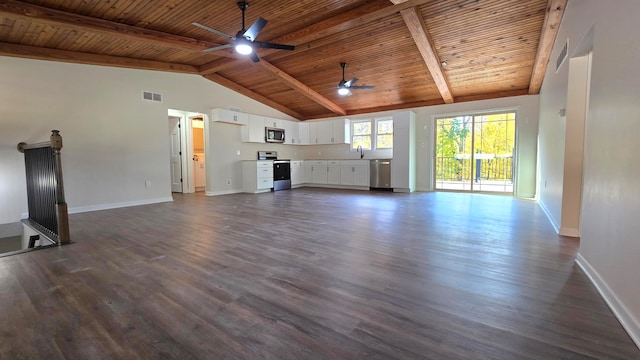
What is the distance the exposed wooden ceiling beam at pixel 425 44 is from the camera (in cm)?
424

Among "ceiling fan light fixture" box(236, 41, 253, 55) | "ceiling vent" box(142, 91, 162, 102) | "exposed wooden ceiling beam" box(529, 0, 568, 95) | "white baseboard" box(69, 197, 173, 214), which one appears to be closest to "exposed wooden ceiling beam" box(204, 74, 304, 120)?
"ceiling vent" box(142, 91, 162, 102)

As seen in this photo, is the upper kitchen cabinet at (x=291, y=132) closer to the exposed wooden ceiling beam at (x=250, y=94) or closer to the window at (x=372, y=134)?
the exposed wooden ceiling beam at (x=250, y=94)

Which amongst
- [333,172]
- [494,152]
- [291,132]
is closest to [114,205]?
[291,132]

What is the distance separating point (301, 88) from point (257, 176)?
8.27ft

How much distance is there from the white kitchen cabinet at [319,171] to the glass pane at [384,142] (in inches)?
66.3

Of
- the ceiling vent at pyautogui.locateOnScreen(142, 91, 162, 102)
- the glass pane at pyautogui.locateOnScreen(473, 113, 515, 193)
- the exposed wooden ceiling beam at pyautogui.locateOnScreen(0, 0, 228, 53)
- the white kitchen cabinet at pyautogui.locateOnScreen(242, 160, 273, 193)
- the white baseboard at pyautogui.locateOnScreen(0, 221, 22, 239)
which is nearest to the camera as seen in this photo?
the exposed wooden ceiling beam at pyautogui.locateOnScreen(0, 0, 228, 53)

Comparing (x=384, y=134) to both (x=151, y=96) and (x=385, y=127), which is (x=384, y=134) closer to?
(x=385, y=127)

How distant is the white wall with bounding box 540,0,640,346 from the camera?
153 cm

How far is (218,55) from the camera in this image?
581 centimetres

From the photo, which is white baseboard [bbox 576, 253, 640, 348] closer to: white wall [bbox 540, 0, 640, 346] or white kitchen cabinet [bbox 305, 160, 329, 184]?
white wall [bbox 540, 0, 640, 346]

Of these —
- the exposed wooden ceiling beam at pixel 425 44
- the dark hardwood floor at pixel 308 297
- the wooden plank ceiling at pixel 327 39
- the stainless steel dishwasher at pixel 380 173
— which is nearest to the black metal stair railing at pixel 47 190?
the dark hardwood floor at pixel 308 297

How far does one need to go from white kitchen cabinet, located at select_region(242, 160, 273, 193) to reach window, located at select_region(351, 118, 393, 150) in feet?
8.99

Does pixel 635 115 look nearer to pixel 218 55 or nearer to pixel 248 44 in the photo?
pixel 248 44

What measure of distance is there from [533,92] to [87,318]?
7996 mm
